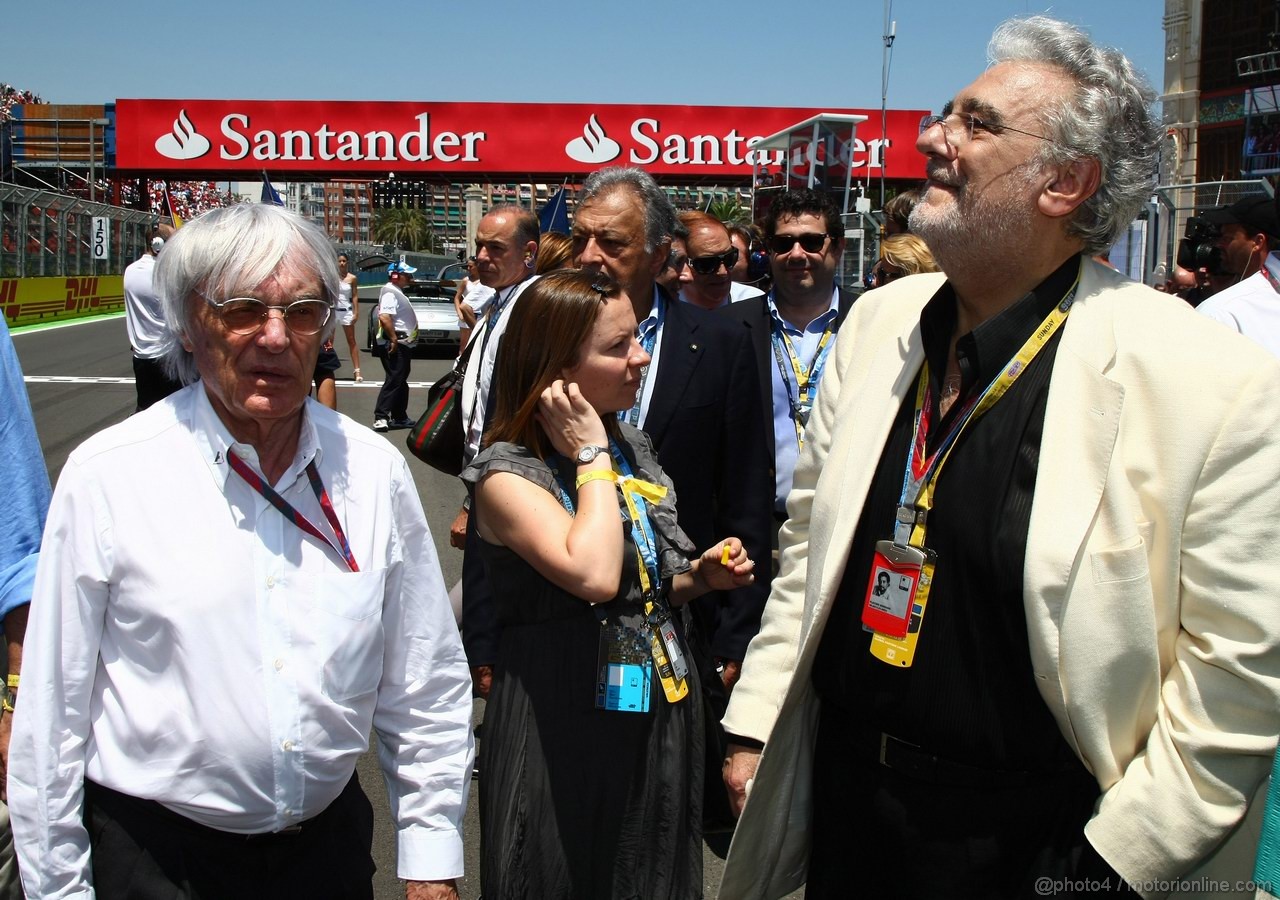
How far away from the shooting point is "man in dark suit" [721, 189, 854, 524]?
467cm

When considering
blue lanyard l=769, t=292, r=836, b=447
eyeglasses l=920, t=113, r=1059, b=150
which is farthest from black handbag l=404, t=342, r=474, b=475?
eyeglasses l=920, t=113, r=1059, b=150

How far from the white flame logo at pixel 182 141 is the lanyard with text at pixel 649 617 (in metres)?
31.7

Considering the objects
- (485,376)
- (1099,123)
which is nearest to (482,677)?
(485,376)

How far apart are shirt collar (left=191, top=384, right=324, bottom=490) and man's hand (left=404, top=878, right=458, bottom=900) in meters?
0.83

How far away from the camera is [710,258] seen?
6027 mm

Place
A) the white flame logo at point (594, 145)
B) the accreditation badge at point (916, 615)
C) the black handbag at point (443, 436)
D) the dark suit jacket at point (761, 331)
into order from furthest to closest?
the white flame logo at point (594, 145) → the dark suit jacket at point (761, 331) → the black handbag at point (443, 436) → the accreditation badge at point (916, 615)

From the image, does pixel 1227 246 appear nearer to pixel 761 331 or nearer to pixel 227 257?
pixel 761 331

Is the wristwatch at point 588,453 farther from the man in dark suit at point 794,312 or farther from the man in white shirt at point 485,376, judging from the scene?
the man in dark suit at point 794,312

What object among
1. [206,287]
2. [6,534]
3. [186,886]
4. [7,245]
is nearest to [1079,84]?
[206,287]

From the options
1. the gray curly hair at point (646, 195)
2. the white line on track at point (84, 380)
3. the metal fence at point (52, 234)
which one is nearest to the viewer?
the gray curly hair at point (646, 195)

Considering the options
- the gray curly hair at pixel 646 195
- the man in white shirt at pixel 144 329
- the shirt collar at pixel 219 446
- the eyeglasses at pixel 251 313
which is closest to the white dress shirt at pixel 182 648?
the shirt collar at pixel 219 446

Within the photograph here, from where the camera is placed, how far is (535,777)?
2.48m

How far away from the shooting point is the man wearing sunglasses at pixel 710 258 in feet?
19.8

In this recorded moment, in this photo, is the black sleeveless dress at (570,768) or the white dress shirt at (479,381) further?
the white dress shirt at (479,381)
